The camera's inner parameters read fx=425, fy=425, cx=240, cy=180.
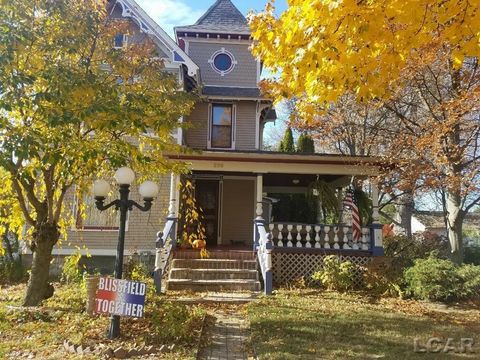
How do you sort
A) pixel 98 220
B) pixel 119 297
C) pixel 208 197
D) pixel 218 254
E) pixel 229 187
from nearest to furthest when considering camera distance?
pixel 119 297 → pixel 218 254 → pixel 98 220 → pixel 208 197 → pixel 229 187

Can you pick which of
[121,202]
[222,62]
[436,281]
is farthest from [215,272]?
[222,62]

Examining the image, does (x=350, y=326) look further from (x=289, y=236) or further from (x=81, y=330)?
(x=289, y=236)

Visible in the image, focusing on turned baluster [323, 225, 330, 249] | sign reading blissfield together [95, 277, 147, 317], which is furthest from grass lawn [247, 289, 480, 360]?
turned baluster [323, 225, 330, 249]

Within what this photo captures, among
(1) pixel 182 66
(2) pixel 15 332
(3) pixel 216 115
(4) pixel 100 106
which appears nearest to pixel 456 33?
(4) pixel 100 106

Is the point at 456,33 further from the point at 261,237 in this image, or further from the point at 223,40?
the point at 223,40

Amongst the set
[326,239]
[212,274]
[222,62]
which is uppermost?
[222,62]

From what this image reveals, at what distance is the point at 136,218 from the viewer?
13.3 metres

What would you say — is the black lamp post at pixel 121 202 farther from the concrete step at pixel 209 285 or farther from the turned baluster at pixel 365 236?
the turned baluster at pixel 365 236

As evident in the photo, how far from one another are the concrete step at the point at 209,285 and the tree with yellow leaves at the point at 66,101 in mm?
3011

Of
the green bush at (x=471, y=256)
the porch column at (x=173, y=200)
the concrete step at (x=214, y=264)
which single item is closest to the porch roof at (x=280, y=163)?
the porch column at (x=173, y=200)

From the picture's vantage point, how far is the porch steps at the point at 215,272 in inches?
407

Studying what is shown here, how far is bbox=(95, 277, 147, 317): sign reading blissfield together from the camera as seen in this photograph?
599 cm

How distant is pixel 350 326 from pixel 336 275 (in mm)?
3398

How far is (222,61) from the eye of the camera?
16.6 meters
